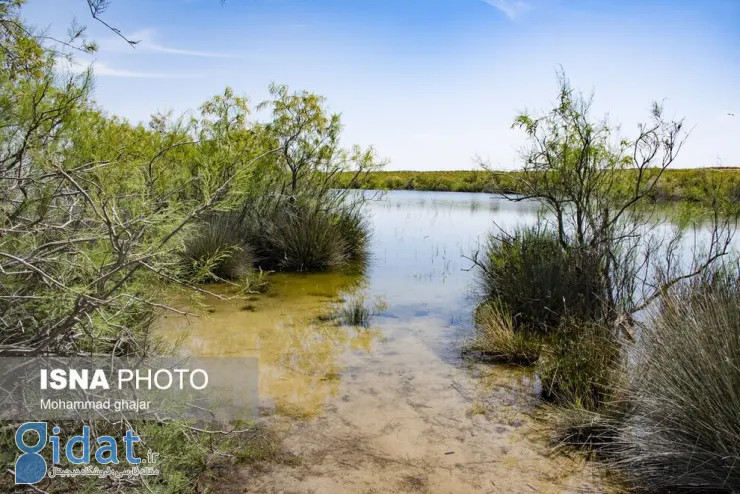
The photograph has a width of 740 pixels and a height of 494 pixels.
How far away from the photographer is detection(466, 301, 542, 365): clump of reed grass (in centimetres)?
568

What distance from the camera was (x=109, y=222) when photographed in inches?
76.4

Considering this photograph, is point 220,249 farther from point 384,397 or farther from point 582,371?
point 582,371

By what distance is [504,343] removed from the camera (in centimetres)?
579

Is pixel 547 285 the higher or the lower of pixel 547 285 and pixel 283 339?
the higher

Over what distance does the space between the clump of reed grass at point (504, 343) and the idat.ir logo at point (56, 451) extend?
3.94 meters

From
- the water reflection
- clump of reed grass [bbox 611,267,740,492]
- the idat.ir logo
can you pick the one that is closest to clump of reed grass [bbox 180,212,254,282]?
the water reflection

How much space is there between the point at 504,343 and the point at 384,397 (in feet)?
5.75

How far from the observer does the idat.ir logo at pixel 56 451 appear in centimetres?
252

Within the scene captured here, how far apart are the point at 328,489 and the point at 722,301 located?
2675 millimetres

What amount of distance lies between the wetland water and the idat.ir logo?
73cm

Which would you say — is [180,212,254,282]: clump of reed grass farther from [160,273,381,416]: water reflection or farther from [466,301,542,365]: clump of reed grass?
[466,301,542,365]: clump of reed grass

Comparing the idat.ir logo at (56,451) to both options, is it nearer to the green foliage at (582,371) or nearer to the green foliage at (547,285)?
the green foliage at (582,371)

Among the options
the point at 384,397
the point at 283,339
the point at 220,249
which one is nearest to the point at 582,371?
the point at 384,397

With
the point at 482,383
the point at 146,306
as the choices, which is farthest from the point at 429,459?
the point at 146,306
